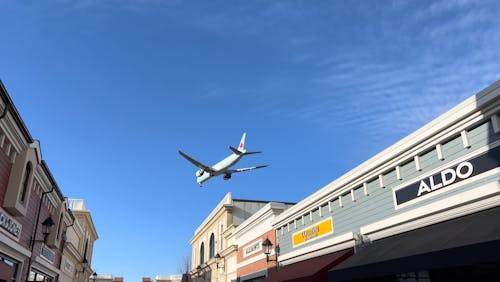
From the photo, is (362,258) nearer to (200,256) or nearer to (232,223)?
(232,223)

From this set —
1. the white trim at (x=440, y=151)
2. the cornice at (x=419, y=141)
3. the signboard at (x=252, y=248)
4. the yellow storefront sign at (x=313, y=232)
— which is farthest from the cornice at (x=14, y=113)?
the signboard at (x=252, y=248)

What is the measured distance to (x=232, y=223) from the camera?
109 ft

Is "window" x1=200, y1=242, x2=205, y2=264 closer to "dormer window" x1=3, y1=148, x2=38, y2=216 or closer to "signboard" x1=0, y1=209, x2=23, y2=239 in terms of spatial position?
"signboard" x1=0, y1=209, x2=23, y2=239

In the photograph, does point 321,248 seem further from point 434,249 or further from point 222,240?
point 222,240

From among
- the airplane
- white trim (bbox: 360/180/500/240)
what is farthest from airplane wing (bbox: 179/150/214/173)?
white trim (bbox: 360/180/500/240)

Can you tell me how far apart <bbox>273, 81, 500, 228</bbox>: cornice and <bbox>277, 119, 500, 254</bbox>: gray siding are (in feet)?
0.58

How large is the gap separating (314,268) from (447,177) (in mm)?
5838

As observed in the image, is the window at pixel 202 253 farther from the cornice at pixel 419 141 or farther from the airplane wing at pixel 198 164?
the cornice at pixel 419 141

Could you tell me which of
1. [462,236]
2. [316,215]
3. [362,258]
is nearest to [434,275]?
[362,258]

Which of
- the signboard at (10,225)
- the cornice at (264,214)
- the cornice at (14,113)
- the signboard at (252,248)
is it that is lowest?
the signboard at (10,225)

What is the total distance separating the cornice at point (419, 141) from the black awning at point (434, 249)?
6.33ft

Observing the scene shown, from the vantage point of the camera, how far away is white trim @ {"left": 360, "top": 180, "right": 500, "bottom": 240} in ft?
28.0

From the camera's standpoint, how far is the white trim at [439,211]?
8539 mm

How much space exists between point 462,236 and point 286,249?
11.4 metres
